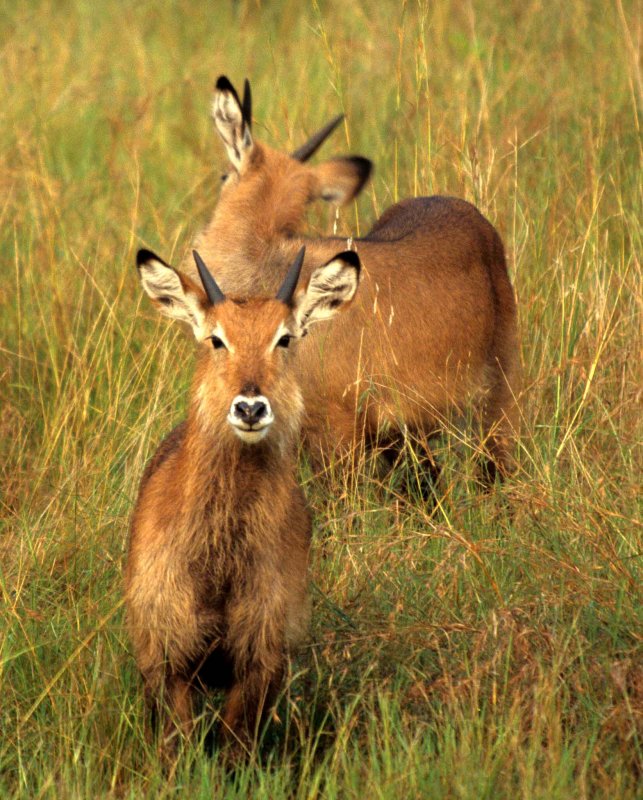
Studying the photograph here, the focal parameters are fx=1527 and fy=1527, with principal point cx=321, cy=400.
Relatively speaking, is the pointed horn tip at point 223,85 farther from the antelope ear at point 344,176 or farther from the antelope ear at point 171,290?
the antelope ear at point 171,290

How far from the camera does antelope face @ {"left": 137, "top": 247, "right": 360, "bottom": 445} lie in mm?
4145

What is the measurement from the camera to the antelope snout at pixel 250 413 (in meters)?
3.88

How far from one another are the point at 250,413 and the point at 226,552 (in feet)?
1.56

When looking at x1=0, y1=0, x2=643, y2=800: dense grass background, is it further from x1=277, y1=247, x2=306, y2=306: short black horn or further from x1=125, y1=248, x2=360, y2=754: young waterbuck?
x1=277, y1=247, x2=306, y2=306: short black horn

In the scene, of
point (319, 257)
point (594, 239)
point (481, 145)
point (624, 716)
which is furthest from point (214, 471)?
point (481, 145)

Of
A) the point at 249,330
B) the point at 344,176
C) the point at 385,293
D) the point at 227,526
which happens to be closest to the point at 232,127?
the point at 344,176

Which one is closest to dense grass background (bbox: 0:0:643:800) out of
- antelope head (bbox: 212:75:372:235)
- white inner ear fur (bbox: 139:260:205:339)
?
antelope head (bbox: 212:75:372:235)

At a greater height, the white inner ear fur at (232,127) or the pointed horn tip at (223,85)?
the pointed horn tip at (223,85)

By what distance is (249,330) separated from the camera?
13.8 ft

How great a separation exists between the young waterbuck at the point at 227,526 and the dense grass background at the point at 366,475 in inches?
5.2

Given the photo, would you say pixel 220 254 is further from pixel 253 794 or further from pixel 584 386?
pixel 253 794

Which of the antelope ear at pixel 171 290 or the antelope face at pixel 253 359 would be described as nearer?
the antelope face at pixel 253 359

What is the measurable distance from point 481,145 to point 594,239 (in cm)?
138

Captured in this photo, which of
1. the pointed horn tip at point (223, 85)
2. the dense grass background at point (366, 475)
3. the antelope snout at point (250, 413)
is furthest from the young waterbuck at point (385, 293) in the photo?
the antelope snout at point (250, 413)
